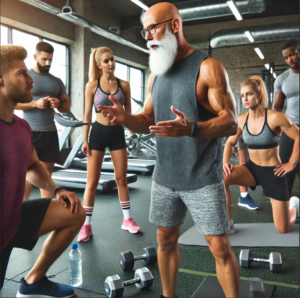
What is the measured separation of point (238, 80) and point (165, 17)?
10157 millimetres

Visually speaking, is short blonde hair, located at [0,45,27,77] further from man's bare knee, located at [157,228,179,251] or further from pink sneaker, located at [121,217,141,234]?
pink sneaker, located at [121,217,141,234]

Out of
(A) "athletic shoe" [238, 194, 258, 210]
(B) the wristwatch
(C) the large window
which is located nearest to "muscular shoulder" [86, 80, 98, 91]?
(B) the wristwatch

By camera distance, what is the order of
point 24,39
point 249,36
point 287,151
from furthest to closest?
point 249,36, point 24,39, point 287,151

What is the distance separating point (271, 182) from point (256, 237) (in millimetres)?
470

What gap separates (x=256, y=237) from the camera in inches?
104

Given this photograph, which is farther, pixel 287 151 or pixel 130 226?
pixel 287 151

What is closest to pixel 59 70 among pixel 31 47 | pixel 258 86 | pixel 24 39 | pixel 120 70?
pixel 31 47

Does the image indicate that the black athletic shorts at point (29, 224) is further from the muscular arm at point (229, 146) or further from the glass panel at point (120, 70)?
the glass panel at point (120, 70)

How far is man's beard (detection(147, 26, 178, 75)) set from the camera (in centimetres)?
138

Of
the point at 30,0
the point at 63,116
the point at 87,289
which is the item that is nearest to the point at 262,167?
the point at 87,289

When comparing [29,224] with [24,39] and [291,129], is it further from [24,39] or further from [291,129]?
[24,39]

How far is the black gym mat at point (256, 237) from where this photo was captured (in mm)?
2490

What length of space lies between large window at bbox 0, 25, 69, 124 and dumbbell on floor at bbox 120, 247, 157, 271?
3.98 m

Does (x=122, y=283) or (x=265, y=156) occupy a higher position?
(x=265, y=156)
